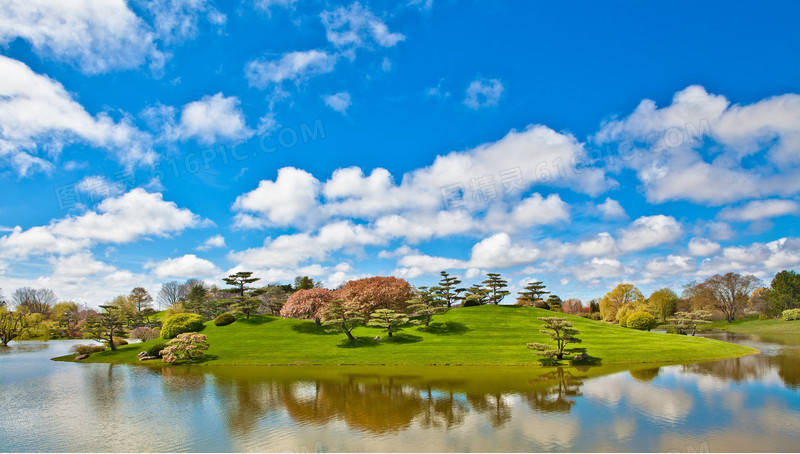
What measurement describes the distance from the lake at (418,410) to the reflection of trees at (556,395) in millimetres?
115

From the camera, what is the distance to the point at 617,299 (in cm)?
8294

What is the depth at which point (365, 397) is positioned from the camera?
2181 cm

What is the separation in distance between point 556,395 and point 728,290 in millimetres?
109490

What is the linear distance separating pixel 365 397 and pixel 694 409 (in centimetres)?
1681

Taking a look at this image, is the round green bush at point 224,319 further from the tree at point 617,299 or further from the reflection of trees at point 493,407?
the tree at point 617,299

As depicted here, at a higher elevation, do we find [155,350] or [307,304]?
[307,304]

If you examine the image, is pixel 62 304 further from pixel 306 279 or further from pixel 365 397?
pixel 365 397

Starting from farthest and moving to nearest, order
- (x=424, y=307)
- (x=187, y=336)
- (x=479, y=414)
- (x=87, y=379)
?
1. (x=424, y=307)
2. (x=187, y=336)
3. (x=87, y=379)
4. (x=479, y=414)

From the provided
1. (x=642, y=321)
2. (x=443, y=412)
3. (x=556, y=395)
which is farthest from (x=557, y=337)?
(x=642, y=321)

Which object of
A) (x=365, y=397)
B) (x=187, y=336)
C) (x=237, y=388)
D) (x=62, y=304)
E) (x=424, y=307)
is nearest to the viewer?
(x=365, y=397)

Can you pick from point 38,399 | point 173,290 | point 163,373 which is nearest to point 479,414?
point 38,399

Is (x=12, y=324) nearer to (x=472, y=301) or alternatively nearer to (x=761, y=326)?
(x=472, y=301)

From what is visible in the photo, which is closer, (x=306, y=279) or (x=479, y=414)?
(x=479, y=414)

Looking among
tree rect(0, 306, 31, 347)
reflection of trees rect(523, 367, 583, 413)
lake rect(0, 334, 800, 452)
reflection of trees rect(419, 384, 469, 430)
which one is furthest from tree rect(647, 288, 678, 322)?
tree rect(0, 306, 31, 347)
